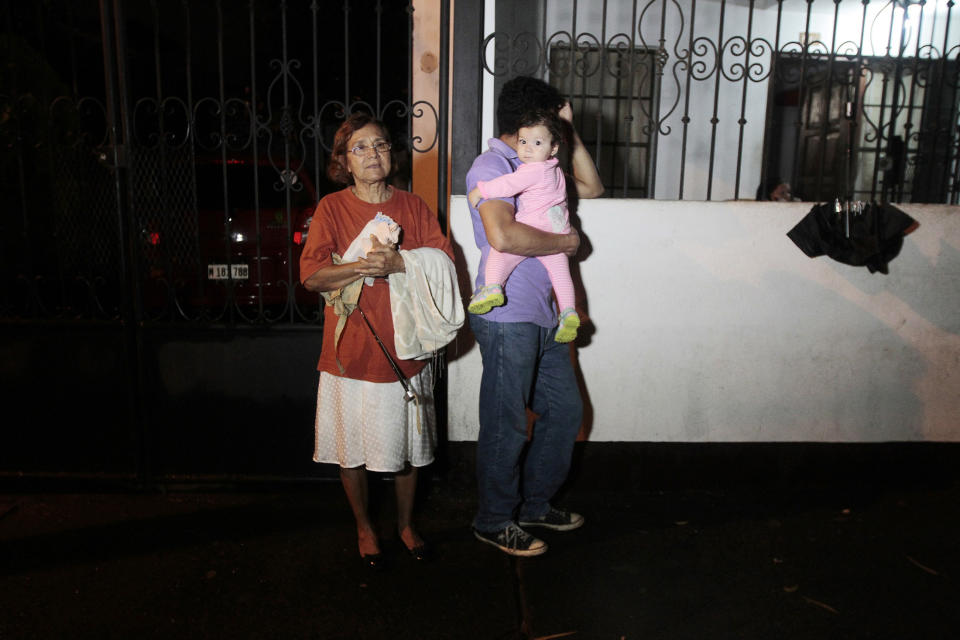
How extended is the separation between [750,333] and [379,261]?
2182 millimetres

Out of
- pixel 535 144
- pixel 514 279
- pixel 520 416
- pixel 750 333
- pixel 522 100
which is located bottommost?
pixel 520 416

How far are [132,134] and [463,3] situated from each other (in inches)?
73.3

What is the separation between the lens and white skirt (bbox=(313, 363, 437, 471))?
2896 mm

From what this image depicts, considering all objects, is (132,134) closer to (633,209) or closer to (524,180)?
(524,180)

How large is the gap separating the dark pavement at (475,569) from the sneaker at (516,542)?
57 millimetres

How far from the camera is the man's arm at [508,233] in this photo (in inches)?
111

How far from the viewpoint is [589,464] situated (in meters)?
3.83

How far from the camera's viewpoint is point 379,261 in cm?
274

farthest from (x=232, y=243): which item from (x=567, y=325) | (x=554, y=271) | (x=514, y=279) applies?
(x=567, y=325)

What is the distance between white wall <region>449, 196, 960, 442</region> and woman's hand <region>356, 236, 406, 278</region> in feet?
2.79

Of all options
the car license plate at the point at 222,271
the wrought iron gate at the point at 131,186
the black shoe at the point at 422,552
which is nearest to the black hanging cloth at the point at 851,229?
the wrought iron gate at the point at 131,186

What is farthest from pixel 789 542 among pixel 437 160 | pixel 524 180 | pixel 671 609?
pixel 437 160

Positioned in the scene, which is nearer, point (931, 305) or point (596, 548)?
point (596, 548)

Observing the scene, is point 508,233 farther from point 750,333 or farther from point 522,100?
point 750,333
